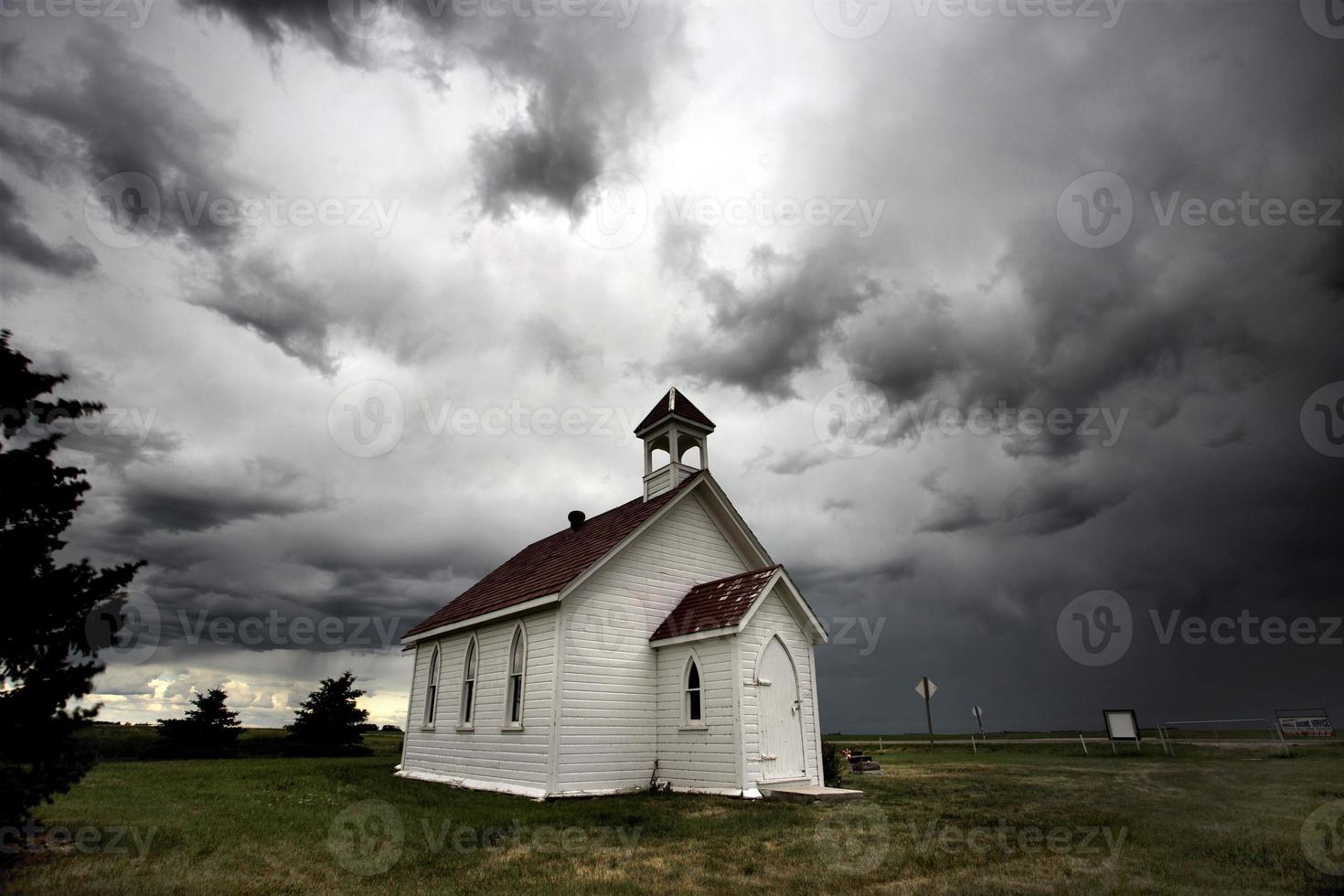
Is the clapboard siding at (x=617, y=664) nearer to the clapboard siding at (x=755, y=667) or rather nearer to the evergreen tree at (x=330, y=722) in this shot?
the clapboard siding at (x=755, y=667)

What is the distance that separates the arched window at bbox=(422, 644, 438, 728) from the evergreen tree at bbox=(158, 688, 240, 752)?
16281 millimetres

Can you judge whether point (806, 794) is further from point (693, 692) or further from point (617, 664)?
point (617, 664)

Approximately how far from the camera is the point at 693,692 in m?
17.2

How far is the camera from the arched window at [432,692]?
22.5 metres

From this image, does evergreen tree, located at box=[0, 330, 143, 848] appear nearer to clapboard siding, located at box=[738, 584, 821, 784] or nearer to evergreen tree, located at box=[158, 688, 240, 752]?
clapboard siding, located at box=[738, 584, 821, 784]

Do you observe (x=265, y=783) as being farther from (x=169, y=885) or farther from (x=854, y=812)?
(x=854, y=812)

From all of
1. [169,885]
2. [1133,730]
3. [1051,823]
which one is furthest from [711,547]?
[1133,730]

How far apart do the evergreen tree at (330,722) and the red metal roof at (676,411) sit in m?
26.2

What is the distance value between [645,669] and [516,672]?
11.4 ft

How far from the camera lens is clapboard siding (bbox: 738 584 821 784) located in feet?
51.6

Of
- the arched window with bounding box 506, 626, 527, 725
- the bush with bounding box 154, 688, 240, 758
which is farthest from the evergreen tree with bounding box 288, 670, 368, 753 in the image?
the arched window with bounding box 506, 626, 527, 725

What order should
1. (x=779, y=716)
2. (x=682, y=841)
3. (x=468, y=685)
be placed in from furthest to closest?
(x=468, y=685)
(x=779, y=716)
(x=682, y=841)

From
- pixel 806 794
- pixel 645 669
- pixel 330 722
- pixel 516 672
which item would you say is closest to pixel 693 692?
pixel 645 669

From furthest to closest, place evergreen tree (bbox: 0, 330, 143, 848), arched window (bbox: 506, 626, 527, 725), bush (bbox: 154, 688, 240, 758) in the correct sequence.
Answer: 1. bush (bbox: 154, 688, 240, 758)
2. arched window (bbox: 506, 626, 527, 725)
3. evergreen tree (bbox: 0, 330, 143, 848)
